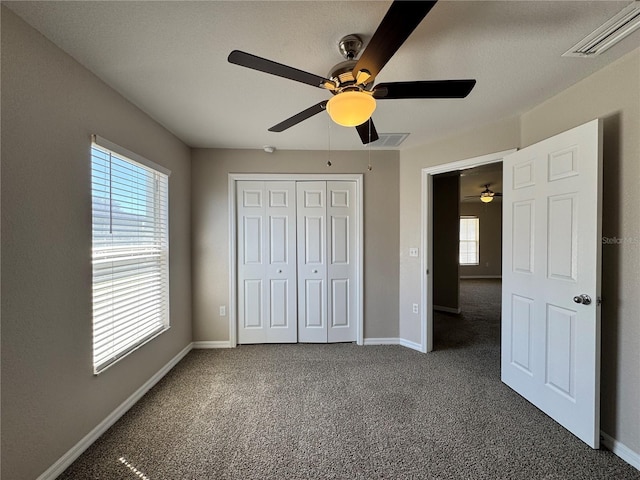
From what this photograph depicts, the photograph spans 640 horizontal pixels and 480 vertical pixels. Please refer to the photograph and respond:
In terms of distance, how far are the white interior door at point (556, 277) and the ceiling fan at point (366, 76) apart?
1098 millimetres

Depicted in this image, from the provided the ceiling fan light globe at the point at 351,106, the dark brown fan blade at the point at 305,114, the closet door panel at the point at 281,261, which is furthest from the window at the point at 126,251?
the ceiling fan light globe at the point at 351,106

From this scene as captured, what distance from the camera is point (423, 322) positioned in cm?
317

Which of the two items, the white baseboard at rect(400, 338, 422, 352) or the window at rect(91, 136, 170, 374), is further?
the white baseboard at rect(400, 338, 422, 352)

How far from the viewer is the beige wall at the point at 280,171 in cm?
332

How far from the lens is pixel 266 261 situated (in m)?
3.41

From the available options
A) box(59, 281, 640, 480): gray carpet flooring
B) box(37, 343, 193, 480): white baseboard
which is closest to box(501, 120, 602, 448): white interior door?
box(59, 281, 640, 480): gray carpet flooring

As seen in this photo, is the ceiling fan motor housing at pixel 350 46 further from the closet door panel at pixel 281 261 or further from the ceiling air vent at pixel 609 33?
the closet door panel at pixel 281 261

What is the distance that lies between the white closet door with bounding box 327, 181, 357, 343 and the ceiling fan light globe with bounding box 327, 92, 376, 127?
82.7 inches

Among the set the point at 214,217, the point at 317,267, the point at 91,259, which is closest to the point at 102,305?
the point at 91,259

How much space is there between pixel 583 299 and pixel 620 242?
413 mm

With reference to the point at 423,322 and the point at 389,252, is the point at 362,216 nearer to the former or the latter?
the point at 389,252

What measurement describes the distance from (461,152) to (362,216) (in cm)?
124

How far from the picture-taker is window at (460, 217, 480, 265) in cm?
881

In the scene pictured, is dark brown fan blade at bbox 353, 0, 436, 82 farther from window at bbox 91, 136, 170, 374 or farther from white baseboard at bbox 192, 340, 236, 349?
white baseboard at bbox 192, 340, 236, 349
